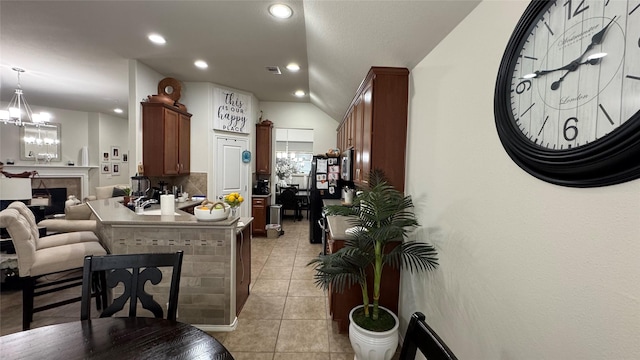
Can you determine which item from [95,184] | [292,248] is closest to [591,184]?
[292,248]

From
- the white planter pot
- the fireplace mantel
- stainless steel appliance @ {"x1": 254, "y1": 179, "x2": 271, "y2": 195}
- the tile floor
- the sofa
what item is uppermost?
the fireplace mantel

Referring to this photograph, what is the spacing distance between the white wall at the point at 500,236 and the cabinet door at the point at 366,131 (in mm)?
420

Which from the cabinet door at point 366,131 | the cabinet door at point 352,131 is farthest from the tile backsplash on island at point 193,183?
the cabinet door at point 366,131

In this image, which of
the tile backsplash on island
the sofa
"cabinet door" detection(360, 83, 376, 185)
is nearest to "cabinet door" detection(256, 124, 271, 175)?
the tile backsplash on island

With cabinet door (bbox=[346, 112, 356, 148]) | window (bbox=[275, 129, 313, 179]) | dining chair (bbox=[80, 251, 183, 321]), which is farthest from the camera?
window (bbox=[275, 129, 313, 179])

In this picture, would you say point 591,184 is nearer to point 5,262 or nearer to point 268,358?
point 268,358

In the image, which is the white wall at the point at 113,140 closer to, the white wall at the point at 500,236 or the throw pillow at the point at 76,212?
the throw pillow at the point at 76,212

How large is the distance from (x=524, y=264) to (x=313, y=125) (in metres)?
5.32

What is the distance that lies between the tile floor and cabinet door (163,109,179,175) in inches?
77.0

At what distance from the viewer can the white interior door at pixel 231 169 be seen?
Result: 4719 millimetres

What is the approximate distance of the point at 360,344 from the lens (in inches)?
67.6

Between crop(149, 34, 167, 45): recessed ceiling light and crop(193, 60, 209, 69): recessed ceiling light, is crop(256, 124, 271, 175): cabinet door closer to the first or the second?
crop(193, 60, 209, 69): recessed ceiling light

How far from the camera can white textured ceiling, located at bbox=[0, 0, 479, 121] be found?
1779 mm

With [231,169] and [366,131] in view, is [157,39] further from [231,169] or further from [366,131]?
[366,131]
